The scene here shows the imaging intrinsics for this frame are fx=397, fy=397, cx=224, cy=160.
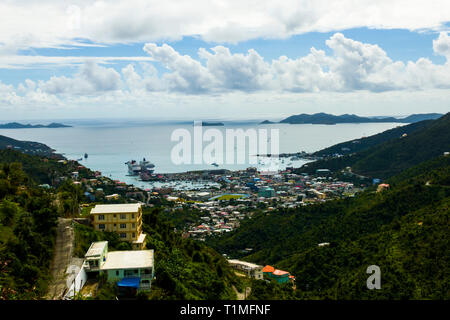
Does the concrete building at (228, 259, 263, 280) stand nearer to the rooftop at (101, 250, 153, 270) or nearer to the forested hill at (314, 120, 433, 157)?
the rooftop at (101, 250, 153, 270)

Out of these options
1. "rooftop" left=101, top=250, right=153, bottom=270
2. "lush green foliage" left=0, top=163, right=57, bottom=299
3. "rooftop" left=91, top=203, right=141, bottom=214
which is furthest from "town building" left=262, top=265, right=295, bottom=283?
"lush green foliage" left=0, top=163, right=57, bottom=299

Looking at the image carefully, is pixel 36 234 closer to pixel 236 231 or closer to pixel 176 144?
pixel 236 231

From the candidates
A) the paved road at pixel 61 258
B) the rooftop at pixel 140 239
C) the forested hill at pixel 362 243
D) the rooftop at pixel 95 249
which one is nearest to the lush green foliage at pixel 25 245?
the paved road at pixel 61 258

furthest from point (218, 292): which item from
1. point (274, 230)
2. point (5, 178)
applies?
point (274, 230)

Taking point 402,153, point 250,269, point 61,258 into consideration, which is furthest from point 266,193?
point 61,258

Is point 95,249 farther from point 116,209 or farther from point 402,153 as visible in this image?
point 402,153

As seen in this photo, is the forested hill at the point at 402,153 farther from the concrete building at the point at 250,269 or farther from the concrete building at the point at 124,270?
the concrete building at the point at 124,270
